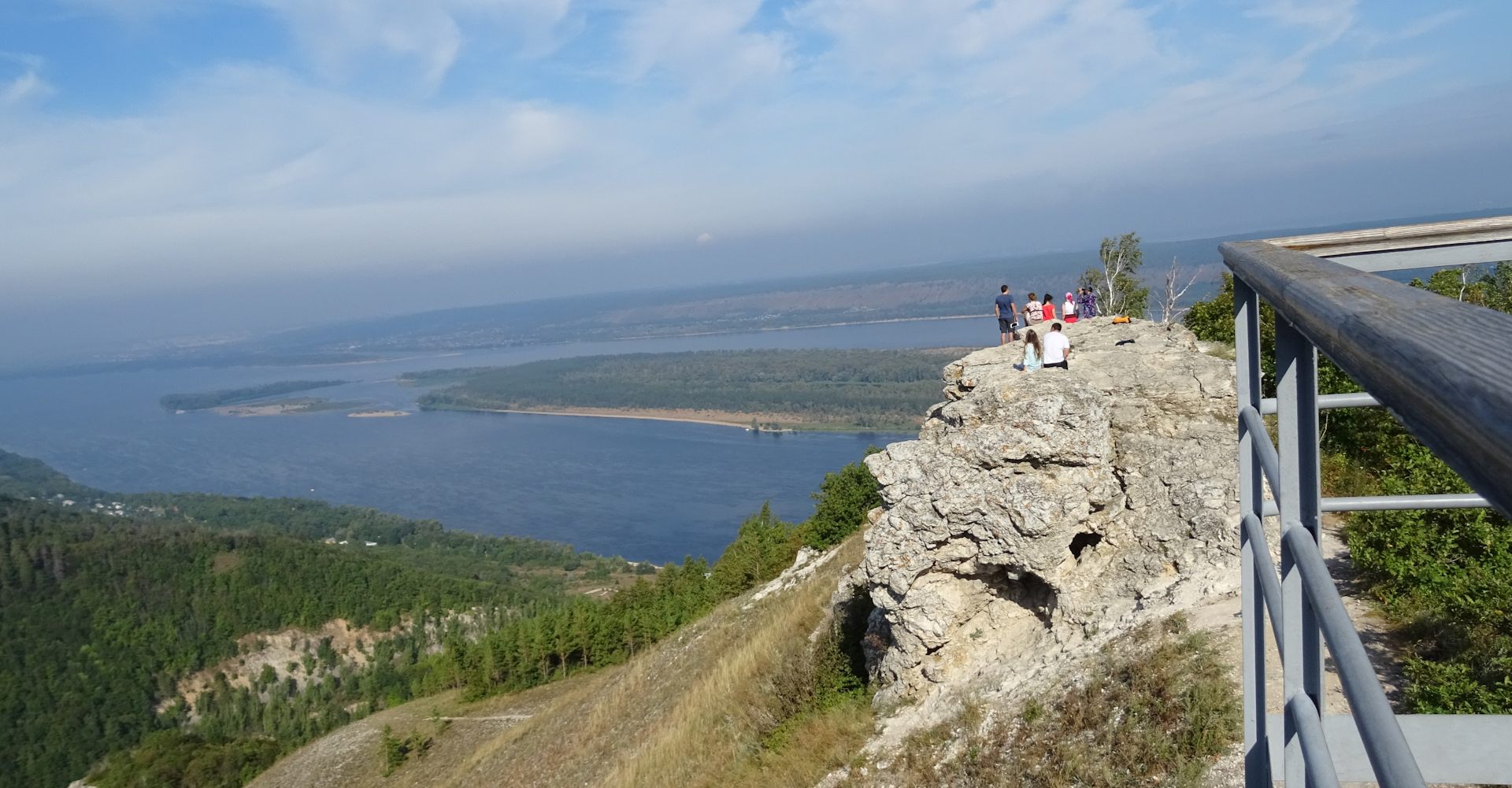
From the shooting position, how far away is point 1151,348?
1056cm

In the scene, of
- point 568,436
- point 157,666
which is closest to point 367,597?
point 157,666

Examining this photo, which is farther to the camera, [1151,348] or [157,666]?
[157,666]

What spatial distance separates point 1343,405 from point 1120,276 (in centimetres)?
2772

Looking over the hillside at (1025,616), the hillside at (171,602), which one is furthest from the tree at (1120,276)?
the hillside at (171,602)

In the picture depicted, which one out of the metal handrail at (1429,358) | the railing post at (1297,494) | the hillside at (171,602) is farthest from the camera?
the hillside at (171,602)

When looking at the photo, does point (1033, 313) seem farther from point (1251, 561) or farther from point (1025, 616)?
point (1251, 561)

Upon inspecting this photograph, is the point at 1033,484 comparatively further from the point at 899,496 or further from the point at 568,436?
the point at 568,436

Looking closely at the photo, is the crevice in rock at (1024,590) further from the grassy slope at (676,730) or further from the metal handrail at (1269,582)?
the metal handrail at (1269,582)

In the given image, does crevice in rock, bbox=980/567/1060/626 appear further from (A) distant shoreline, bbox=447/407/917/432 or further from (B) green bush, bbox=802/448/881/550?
(A) distant shoreline, bbox=447/407/917/432

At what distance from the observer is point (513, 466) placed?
11931 cm

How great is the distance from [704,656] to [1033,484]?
345 inches

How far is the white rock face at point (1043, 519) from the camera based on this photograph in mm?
7941

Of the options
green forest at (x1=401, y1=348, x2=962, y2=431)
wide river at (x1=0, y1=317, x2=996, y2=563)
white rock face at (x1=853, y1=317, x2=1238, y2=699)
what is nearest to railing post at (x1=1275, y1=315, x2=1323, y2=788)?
white rock face at (x1=853, y1=317, x2=1238, y2=699)

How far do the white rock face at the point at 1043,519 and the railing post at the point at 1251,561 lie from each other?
20.2ft
